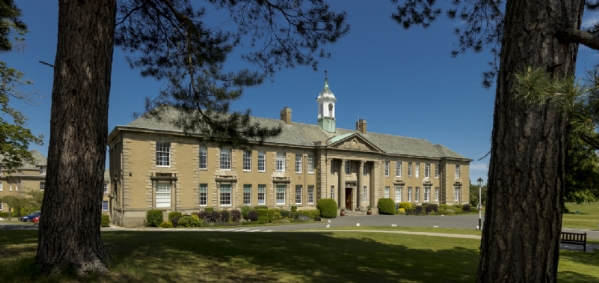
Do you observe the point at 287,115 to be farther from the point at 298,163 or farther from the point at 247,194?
the point at 247,194

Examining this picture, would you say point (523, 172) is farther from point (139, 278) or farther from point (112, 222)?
point (112, 222)

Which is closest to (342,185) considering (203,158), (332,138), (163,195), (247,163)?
(332,138)

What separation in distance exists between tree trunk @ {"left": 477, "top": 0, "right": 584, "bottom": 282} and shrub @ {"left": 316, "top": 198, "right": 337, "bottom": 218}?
36432 mm

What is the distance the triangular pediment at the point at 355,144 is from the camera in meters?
43.8

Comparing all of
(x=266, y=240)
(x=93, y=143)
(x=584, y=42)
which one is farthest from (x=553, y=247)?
(x=266, y=240)

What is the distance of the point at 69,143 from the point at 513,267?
6461mm

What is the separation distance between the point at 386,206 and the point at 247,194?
17.2 meters

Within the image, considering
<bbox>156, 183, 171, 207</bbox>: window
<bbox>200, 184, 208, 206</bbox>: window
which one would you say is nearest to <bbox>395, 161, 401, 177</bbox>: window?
<bbox>200, 184, 208, 206</bbox>: window

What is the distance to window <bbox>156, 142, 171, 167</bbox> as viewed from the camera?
33.2m

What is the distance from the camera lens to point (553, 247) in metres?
4.16

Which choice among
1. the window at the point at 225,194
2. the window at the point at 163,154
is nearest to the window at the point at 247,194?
the window at the point at 225,194

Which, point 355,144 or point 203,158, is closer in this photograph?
point 203,158

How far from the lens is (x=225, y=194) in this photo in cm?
3675

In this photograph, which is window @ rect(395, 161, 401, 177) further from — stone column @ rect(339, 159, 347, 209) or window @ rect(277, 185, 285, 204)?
window @ rect(277, 185, 285, 204)
